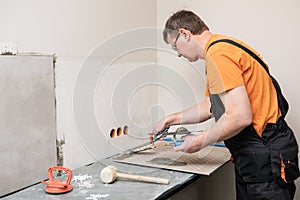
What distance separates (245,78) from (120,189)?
0.66 metres

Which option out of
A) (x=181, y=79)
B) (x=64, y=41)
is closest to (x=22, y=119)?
(x=64, y=41)

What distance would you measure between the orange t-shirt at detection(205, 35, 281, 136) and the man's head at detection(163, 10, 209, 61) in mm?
138

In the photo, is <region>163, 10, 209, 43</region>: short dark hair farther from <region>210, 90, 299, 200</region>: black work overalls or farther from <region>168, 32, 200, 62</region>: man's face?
<region>210, 90, 299, 200</region>: black work overalls

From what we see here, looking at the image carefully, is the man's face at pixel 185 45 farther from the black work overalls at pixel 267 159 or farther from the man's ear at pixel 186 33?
the black work overalls at pixel 267 159

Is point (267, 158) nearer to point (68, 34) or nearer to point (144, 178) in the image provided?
point (144, 178)

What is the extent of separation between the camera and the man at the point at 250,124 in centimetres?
135

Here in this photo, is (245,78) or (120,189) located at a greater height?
(245,78)

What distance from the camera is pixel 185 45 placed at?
1.58m

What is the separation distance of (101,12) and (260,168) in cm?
111

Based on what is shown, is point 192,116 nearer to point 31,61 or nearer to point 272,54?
point 272,54

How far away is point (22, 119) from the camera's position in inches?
54.7

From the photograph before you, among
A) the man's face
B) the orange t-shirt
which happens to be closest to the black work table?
the orange t-shirt

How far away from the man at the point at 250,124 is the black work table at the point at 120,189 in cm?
19

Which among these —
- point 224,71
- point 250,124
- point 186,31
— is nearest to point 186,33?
point 186,31
